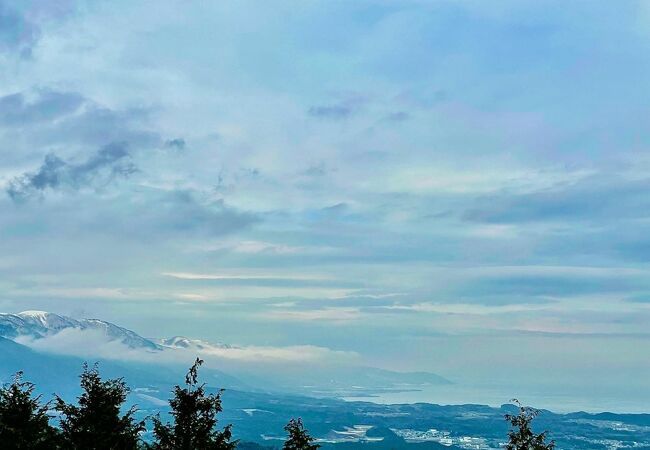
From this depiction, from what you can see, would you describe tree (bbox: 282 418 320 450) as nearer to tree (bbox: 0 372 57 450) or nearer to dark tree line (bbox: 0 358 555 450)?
dark tree line (bbox: 0 358 555 450)

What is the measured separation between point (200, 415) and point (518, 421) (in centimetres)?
1908

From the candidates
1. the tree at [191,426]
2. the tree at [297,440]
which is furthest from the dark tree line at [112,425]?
the tree at [297,440]

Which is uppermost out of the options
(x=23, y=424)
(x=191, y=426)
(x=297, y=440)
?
(x=191, y=426)

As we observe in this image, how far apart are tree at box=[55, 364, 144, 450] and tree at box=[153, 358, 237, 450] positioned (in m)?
2.08

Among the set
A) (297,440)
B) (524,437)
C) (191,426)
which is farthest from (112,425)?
(524,437)

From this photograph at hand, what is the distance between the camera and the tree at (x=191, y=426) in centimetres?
4488

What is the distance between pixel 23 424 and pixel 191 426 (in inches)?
458

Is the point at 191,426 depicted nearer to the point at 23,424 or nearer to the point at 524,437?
the point at 23,424

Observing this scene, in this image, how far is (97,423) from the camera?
4625 cm

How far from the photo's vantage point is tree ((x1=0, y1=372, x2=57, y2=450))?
47969 mm

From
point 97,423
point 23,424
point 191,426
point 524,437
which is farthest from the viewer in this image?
point 23,424

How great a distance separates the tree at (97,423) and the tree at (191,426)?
2077 mm

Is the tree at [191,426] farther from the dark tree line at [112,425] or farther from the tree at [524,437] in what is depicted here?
the tree at [524,437]

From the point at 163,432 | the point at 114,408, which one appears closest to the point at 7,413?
the point at 114,408
